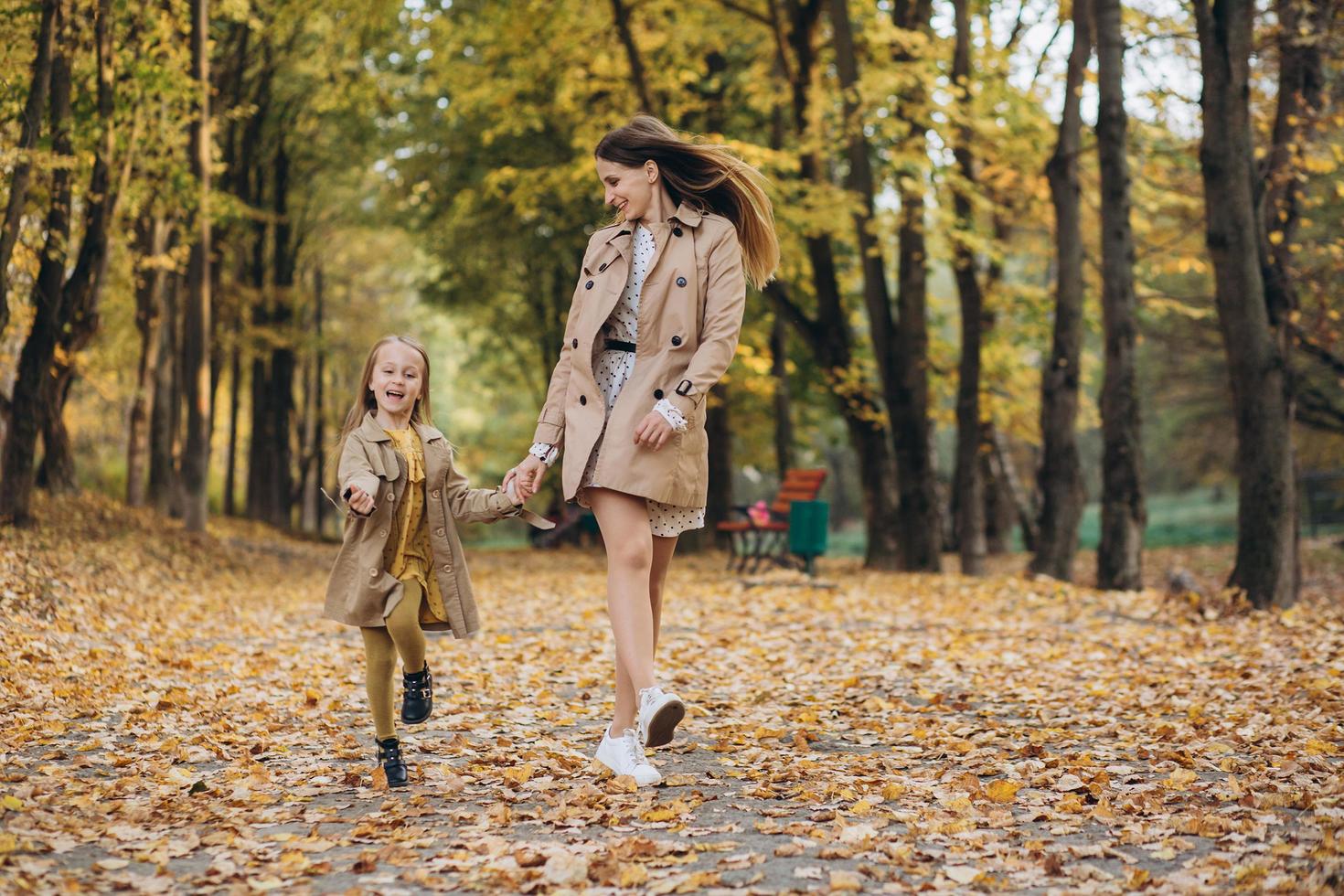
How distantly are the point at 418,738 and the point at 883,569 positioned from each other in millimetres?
12256

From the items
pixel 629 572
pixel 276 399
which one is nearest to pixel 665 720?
pixel 629 572

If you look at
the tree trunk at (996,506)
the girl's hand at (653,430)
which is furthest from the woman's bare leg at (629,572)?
the tree trunk at (996,506)

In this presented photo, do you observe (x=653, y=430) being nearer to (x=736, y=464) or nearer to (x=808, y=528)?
(x=808, y=528)

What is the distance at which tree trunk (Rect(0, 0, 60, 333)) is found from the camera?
10336 mm

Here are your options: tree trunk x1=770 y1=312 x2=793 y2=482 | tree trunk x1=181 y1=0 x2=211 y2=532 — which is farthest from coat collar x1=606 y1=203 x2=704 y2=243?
tree trunk x1=770 y1=312 x2=793 y2=482

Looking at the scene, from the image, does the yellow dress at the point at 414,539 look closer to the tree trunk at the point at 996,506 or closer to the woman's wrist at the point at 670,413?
the woman's wrist at the point at 670,413

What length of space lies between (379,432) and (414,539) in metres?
0.43

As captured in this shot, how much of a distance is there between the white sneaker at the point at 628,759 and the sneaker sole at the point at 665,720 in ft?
0.95

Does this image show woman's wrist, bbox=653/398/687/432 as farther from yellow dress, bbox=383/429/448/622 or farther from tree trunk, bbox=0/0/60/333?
tree trunk, bbox=0/0/60/333

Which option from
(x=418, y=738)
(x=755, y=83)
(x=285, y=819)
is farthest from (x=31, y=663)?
(x=755, y=83)

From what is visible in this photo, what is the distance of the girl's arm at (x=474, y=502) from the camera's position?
5043mm

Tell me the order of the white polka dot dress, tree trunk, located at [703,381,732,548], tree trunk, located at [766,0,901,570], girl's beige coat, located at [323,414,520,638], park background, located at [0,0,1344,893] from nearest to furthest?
park background, located at [0,0,1344,893] < girl's beige coat, located at [323,414,520,638] < the white polka dot dress < tree trunk, located at [766,0,901,570] < tree trunk, located at [703,381,732,548]

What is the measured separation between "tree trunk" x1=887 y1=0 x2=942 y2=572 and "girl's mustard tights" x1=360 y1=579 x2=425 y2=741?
12.2m

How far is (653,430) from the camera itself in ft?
15.9
